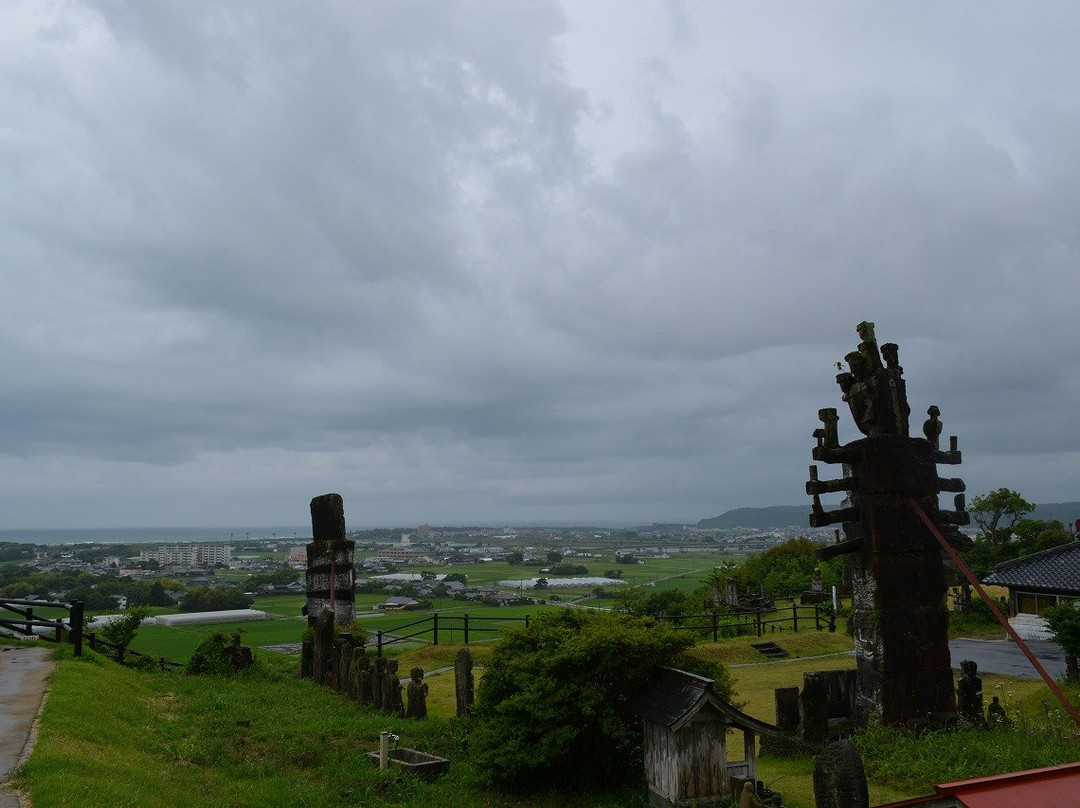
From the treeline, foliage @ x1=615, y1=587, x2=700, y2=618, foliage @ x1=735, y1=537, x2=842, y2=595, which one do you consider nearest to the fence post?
foliage @ x1=615, y1=587, x2=700, y2=618

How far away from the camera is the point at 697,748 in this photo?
9188mm

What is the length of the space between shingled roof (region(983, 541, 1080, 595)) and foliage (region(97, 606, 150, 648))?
93.6 ft

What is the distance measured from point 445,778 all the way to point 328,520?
35.5 feet

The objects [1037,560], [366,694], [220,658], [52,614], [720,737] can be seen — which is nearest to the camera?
[720,737]

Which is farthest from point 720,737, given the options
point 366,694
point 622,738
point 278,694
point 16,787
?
point 278,694

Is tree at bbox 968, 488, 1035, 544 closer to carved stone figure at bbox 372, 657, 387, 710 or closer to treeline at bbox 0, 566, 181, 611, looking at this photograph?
carved stone figure at bbox 372, 657, 387, 710

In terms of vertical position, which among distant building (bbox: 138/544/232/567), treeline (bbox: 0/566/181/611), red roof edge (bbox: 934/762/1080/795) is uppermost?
red roof edge (bbox: 934/762/1080/795)

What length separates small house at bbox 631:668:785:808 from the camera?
9.05 m

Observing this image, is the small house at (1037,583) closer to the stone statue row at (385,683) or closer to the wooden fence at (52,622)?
the stone statue row at (385,683)

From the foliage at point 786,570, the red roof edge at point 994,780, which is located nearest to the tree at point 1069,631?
the red roof edge at point 994,780

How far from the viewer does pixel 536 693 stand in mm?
10422

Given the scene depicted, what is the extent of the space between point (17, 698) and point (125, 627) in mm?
8111

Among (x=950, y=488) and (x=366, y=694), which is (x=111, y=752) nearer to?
(x=366, y=694)

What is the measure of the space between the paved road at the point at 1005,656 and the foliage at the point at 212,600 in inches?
1703
